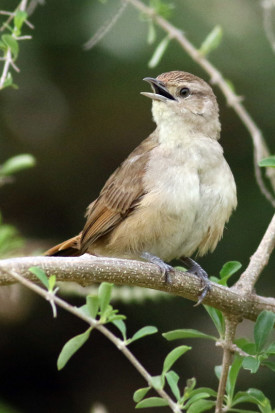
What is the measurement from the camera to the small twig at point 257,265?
3.45 m

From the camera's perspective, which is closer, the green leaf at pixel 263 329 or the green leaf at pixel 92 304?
the green leaf at pixel 92 304

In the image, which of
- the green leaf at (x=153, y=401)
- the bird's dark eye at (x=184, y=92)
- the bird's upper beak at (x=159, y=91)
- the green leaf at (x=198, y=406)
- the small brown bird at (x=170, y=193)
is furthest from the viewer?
the bird's dark eye at (x=184, y=92)

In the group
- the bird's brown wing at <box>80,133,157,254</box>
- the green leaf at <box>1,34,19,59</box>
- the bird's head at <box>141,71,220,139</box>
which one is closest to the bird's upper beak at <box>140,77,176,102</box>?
the bird's head at <box>141,71,220,139</box>

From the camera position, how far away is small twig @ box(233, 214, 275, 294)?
11.3 ft

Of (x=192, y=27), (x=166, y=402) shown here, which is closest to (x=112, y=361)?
(x=192, y=27)

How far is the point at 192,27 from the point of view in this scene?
5305 millimetres

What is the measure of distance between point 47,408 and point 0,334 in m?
0.56

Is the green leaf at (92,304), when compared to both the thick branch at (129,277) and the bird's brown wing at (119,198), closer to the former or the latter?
the thick branch at (129,277)

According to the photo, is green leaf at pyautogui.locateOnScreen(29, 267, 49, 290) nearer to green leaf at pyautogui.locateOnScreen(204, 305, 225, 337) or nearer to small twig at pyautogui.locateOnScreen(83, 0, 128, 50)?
green leaf at pyautogui.locateOnScreen(204, 305, 225, 337)

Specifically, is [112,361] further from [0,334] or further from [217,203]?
[217,203]

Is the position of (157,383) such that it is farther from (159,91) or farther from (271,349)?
(159,91)

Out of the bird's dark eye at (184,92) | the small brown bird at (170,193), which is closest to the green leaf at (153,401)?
the small brown bird at (170,193)

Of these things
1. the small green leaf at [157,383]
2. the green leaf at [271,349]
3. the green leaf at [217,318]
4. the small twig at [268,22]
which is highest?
the small twig at [268,22]

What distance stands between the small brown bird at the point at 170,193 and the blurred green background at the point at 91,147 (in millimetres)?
957
